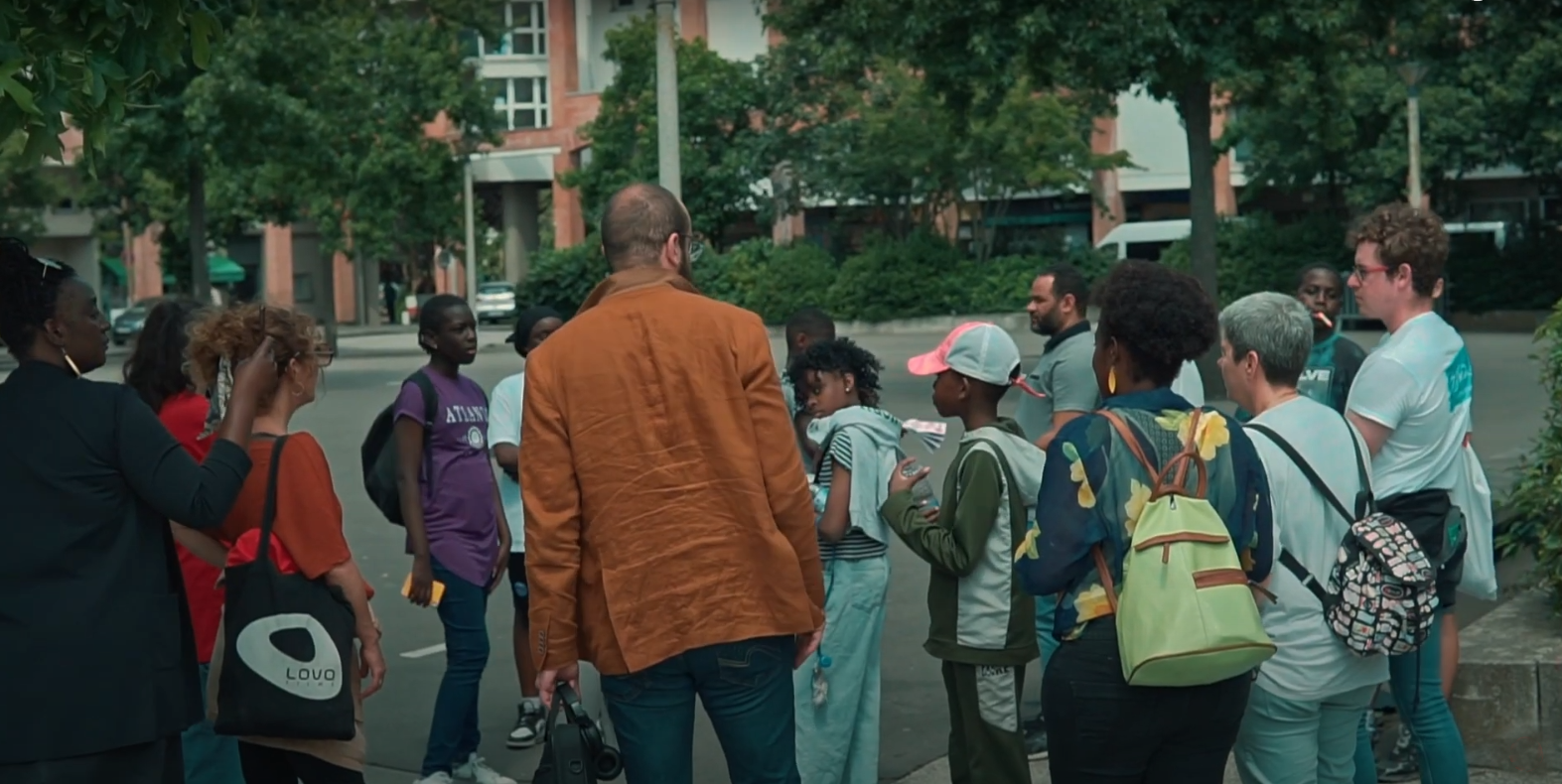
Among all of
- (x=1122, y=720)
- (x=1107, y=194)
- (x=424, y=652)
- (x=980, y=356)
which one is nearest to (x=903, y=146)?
(x=1107, y=194)

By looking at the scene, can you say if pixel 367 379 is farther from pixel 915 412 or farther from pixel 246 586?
pixel 246 586

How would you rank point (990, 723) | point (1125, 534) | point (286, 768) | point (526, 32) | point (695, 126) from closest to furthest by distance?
point (1125, 534) < point (286, 768) < point (990, 723) < point (695, 126) < point (526, 32)

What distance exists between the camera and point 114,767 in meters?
3.84

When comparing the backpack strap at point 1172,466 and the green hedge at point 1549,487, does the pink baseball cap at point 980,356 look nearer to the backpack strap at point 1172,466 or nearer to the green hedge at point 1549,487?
the backpack strap at point 1172,466

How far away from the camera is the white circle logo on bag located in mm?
4285

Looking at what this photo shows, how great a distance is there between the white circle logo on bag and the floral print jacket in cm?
170

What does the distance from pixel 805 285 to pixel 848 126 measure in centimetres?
410

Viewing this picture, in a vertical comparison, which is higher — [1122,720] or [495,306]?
[495,306]

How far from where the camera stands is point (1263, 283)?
4056cm

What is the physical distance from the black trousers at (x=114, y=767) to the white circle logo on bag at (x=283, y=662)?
31cm

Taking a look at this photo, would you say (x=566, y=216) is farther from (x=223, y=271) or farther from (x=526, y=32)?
(x=223, y=271)

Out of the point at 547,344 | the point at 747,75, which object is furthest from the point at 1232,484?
the point at 747,75

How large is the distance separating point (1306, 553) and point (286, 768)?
2.57m

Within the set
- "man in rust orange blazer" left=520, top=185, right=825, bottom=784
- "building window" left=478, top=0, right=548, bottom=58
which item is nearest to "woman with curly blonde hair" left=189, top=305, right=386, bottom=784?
"man in rust orange blazer" left=520, top=185, right=825, bottom=784
